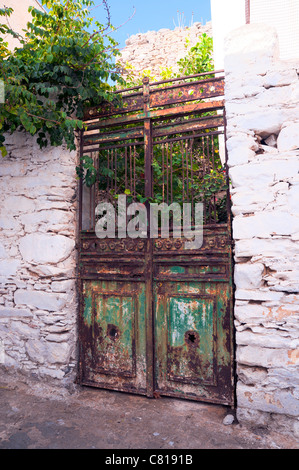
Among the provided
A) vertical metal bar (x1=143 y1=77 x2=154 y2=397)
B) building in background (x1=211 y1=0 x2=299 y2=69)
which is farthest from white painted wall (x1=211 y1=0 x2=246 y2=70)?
vertical metal bar (x1=143 y1=77 x2=154 y2=397)

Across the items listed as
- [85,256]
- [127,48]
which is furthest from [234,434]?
[127,48]

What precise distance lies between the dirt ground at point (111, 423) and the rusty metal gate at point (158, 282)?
5.7 inches

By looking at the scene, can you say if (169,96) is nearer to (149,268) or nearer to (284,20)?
(284,20)

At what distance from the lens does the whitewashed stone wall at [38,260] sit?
3277mm

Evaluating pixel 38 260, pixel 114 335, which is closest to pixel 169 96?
pixel 38 260

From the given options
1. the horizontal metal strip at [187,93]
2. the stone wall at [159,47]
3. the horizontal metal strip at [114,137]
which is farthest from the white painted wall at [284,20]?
the stone wall at [159,47]

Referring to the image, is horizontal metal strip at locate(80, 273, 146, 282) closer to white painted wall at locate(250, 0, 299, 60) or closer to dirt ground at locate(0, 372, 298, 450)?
dirt ground at locate(0, 372, 298, 450)

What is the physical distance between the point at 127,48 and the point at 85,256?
20.3 feet

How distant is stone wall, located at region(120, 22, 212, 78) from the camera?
22.9ft

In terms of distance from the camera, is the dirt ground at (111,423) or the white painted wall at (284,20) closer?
the dirt ground at (111,423)

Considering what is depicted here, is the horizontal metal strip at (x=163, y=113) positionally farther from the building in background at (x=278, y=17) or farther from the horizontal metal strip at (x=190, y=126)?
the building in background at (x=278, y=17)

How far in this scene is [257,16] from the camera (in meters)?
3.11

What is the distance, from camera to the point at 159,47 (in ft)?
23.8

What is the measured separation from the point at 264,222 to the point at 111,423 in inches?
80.3
